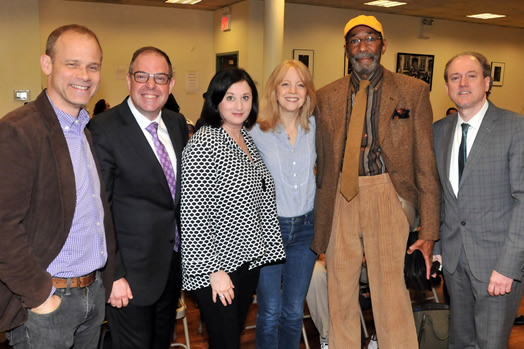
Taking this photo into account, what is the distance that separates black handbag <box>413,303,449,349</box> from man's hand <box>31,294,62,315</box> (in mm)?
2409

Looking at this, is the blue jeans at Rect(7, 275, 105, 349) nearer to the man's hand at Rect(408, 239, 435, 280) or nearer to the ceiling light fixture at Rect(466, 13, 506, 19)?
the man's hand at Rect(408, 239, 435, 280)

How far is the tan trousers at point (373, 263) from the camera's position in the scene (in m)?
2.83

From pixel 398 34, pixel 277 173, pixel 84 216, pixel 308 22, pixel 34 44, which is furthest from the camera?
pixel 398 34

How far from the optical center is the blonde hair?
111 inches

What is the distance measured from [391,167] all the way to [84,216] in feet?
5.47

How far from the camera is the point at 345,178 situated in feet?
9.14

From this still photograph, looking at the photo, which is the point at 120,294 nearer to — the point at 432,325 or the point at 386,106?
the point at 386,106

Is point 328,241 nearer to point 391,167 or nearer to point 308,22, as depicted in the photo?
point 391,167

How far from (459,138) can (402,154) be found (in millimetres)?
319

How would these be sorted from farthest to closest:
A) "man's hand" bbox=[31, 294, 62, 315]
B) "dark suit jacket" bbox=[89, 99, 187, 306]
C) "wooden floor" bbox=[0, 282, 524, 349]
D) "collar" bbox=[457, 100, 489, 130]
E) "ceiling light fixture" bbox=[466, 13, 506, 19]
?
"ceiling light fixture" bbox=[466, 13, 506, 19] < "wooden floor" bbox=[0, 282, 524, 349] < "collar" bbox=[457, 100, 489, 130] < "dark suit jacket" bbox=[89, 99, 187, 306] < "man's hand" bbox=[31, 294, 62, 315]

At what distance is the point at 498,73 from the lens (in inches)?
470

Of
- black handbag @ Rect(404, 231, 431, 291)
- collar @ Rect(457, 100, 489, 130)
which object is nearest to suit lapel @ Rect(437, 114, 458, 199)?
collar @ Rect(457, 100, 489, 130)

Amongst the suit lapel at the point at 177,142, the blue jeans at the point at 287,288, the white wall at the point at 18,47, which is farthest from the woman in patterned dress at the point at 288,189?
the white wall at the point at 18,47

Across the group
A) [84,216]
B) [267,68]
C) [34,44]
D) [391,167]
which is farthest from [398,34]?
[84,216]
